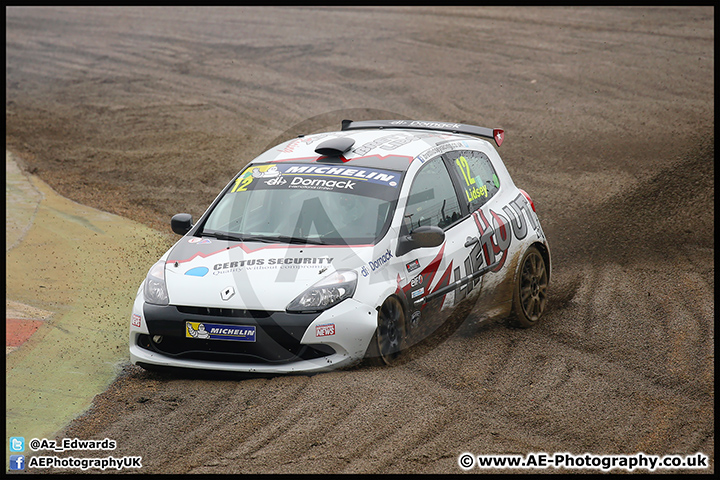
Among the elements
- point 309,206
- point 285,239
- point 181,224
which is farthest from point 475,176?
point 181,224

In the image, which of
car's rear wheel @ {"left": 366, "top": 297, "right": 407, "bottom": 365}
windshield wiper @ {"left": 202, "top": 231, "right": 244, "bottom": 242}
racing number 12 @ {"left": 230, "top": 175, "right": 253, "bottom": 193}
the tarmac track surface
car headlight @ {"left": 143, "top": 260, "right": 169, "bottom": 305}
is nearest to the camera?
the tarmac track surface

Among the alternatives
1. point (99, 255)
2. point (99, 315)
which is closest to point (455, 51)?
point (99, 255)

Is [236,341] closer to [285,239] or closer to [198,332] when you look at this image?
[198,332]

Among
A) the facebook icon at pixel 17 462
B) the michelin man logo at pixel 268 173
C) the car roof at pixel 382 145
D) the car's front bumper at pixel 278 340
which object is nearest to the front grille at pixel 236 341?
the car's front bumper at pixel 278 340

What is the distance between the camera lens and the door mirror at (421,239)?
6250mm

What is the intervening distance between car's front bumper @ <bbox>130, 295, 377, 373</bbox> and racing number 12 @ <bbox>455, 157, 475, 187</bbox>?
201 centimetres

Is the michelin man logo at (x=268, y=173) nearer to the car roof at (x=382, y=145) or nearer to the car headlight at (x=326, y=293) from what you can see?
the car roof at (x=382, y=145)

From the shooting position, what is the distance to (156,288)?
6.23m

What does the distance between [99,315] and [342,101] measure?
1036 cm

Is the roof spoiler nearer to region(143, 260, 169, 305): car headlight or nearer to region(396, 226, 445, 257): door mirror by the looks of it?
region(396, 226, 445, 257): door mirror

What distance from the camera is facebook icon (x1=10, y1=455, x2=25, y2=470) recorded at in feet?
16.2

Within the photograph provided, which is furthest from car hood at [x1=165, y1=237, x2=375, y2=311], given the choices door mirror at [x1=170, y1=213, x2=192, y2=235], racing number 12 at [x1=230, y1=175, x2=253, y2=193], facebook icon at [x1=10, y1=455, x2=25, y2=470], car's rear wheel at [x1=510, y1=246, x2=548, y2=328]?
car's rear wheel at [x1=510, y1=246, x2=548, y2=328]

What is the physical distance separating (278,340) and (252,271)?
61 centimetres

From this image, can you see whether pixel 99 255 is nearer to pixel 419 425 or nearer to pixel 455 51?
pixel 419 425
